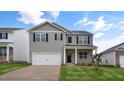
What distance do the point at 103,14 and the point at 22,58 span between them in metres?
12.4

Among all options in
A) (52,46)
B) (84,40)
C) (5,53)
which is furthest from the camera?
(5,53)

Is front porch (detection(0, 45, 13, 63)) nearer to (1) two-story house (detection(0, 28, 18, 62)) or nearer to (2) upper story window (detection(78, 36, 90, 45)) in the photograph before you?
(1) two-story house (detection(0, 28, 18, 62))

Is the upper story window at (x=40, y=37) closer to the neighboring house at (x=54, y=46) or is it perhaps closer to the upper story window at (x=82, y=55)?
the neighboring house at (x=54, y=46)

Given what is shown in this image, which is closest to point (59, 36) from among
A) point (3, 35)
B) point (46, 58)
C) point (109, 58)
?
point (46, 58)

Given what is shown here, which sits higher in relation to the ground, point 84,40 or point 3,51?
point 84,40

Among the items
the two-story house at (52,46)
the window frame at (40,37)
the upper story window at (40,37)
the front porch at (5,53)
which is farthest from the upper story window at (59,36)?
the front porch at (5,53)

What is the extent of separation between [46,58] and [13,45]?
20.2 feet

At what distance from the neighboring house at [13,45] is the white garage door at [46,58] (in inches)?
101

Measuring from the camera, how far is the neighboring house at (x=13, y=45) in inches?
1442

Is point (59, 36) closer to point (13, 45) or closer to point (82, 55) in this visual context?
point (82, 55)

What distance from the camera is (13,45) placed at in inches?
1501
